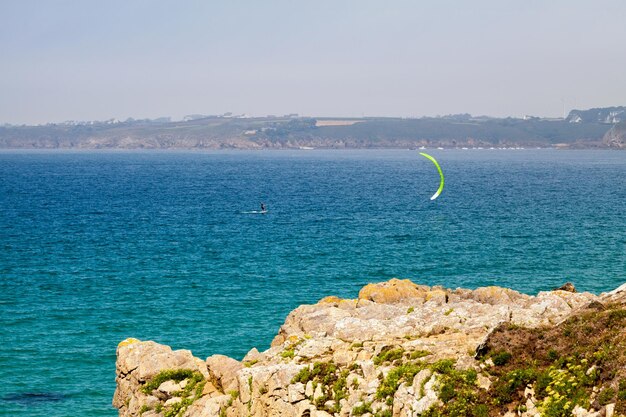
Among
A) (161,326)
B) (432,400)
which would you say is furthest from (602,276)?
(432,400)

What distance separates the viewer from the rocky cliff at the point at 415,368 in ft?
77.9

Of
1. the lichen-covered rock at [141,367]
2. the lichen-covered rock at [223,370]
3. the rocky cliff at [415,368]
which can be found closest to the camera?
the rocky cliff at [415,368]

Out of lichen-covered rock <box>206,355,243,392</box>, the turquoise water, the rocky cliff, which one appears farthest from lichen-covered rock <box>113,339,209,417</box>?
the turquoise water

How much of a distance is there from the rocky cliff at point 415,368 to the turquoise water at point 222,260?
12.0 meters

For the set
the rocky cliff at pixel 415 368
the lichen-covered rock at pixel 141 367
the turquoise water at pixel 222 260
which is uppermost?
the rocky cliff at pixel 415 368

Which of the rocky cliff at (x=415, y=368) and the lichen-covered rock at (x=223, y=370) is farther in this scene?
the lichen-covered rock at (x=223, y=370)

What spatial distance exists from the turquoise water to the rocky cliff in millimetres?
11974

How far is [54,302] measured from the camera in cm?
6200

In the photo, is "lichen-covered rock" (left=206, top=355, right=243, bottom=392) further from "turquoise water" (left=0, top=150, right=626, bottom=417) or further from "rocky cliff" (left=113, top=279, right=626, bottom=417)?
"turquoise water" (left=0, top=150, right=626, bottom=417)

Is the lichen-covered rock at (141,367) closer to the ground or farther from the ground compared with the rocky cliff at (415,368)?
closer to the ground

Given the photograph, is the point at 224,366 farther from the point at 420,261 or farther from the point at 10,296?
the point at 420,261

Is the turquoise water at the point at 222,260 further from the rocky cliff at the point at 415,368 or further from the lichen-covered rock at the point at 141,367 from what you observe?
the rocky cliff at the point at 415,368

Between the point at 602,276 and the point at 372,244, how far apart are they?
27055 mm

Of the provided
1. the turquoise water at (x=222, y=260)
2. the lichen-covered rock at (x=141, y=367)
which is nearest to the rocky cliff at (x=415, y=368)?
the lichen-covered rock at (x=141, y=367)
